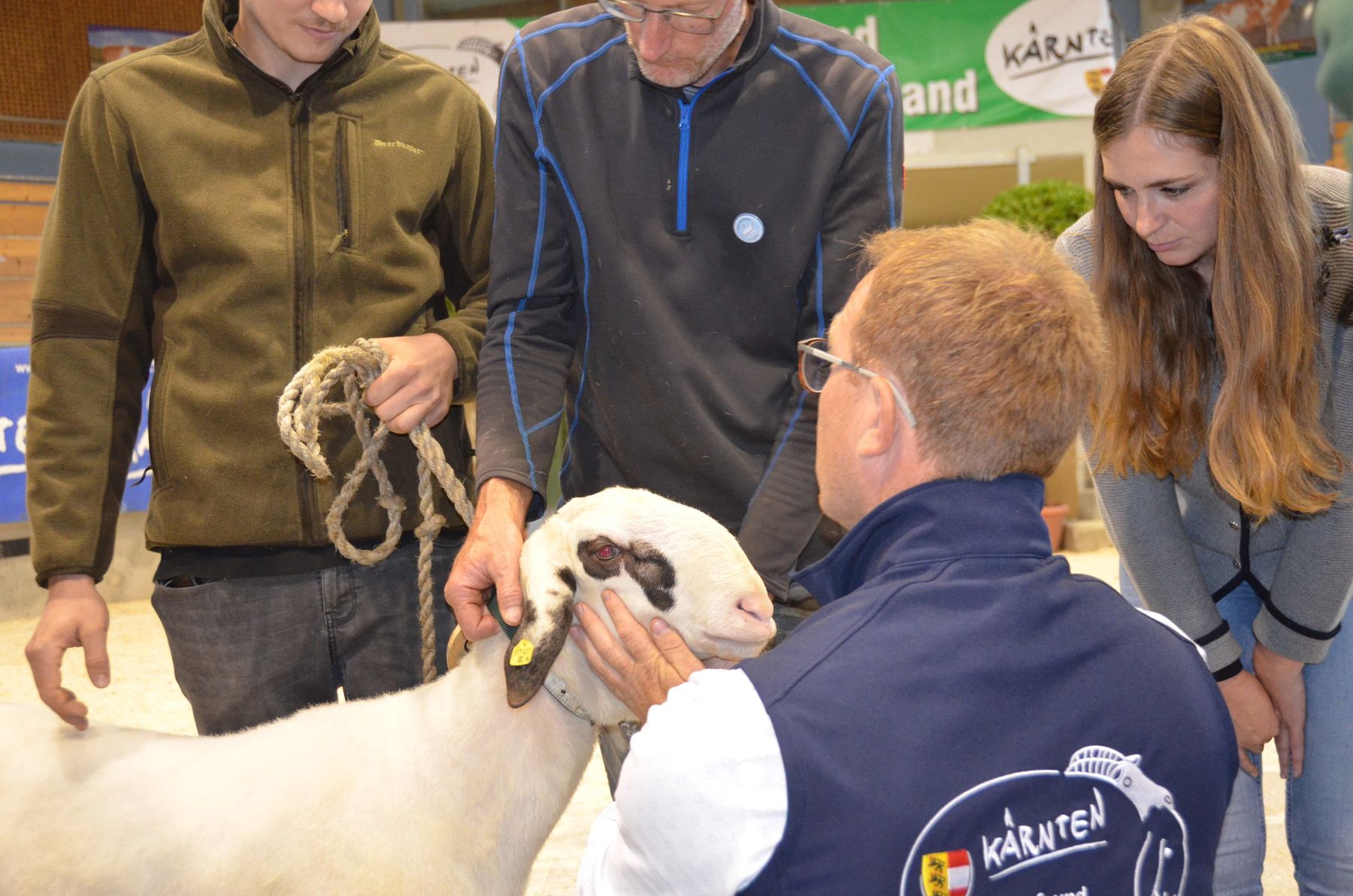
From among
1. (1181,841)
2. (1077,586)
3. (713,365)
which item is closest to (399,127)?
(713,365)

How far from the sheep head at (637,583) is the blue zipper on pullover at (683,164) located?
485 mm

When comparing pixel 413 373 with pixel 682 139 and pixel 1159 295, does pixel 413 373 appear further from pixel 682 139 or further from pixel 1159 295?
pixel 1159 295

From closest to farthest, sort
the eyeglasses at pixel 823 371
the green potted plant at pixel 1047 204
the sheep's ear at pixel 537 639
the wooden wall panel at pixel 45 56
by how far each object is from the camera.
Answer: the eyeglasses at pixel 823 371, the sheep's ear at pixel 537 639, the green potted plant at pixel 1047 204, the wooden wall panel at pixel 45 56

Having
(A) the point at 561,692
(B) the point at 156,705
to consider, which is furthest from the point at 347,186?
(B) the point at 156,705

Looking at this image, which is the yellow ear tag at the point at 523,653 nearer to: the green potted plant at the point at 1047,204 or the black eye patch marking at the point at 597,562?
the black eye patch marking at the point at 597,562

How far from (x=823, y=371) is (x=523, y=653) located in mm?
610

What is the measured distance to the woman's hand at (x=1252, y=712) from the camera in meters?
2.25

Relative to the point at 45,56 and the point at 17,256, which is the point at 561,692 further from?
the point at 45,56

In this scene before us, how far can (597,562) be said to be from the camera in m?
1.83

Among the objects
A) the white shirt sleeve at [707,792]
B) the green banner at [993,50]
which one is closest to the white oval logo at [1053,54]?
the green banner at [993,50]

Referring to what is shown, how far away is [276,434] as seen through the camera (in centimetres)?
214

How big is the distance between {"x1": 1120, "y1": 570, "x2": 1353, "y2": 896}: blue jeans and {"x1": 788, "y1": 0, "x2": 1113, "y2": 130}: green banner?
7570 mm

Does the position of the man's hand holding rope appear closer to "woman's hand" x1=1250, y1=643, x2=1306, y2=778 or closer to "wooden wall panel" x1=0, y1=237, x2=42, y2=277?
"woman's hand" x1=1250, y1=643, x2=1306, y2=778

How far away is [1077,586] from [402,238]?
58.3 inches
